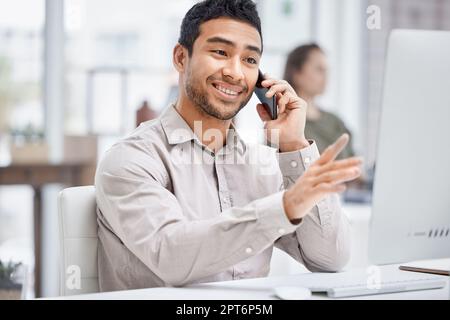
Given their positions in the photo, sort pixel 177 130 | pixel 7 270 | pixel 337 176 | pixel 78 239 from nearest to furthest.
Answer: pixel 337 176
pixel 78 239
pixel 177 130
pixel 7 270

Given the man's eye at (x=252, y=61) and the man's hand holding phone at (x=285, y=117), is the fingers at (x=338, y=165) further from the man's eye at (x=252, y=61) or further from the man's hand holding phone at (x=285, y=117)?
the man's eye at (x=252, y=61)

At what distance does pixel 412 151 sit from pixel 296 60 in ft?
6.44

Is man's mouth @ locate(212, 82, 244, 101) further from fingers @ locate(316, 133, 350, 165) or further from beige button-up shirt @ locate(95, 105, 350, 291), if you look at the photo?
fingers @ locate(316, 133, 350, 165)

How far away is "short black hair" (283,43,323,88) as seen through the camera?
294cm

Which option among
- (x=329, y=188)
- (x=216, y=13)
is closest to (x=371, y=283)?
(x=329, y=188)

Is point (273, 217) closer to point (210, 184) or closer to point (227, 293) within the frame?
point (227, 293)

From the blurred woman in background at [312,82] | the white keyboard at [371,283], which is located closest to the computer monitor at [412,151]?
the white keyboard at [371,283]

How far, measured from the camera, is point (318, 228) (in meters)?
1.29

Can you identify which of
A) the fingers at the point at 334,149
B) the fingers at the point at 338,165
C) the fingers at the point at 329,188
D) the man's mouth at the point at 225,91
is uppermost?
the man's mouth at the point at 225,91

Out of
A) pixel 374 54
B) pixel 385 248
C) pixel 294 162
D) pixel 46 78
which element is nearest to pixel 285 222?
pixel 385 248

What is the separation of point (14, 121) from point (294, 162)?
7.45 feet

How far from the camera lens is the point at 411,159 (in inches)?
41.9

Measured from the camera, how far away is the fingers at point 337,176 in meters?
0.95
